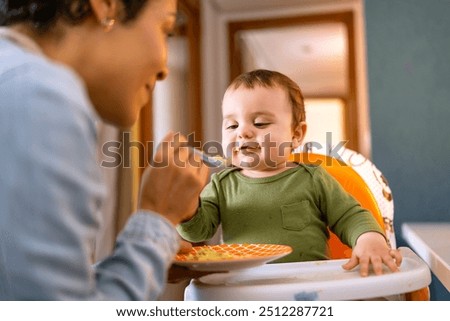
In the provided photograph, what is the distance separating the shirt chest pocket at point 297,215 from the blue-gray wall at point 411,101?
0.23 metres

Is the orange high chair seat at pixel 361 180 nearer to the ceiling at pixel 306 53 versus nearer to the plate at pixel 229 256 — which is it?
the ceiling at pixel 306 53

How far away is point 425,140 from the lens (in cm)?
87

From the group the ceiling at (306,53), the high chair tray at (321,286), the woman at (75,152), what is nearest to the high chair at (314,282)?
the high chair tray at (321,286)

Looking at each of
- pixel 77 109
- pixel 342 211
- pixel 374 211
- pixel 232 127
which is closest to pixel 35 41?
pixel 77 109

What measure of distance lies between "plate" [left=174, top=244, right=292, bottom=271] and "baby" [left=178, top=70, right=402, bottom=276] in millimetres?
63

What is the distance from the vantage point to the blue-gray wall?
82cm

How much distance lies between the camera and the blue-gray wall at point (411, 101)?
32.3 inches

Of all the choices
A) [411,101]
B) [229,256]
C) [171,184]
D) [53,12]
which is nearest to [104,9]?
[53,12]

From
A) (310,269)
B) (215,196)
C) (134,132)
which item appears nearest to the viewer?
(310,269)

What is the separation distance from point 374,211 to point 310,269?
0.68ft

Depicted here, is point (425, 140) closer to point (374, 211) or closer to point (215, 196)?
point (374, 211)

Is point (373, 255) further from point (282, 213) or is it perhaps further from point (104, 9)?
point (104, 9)

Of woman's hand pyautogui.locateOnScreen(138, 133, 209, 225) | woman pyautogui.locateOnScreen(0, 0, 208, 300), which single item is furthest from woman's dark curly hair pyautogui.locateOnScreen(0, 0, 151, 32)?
woman's hand pyautogui.locateOnScreen(138, 133, 209, 225)

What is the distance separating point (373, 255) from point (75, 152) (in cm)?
32
